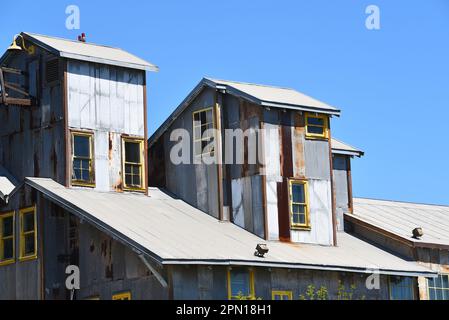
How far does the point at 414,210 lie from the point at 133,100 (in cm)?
1829

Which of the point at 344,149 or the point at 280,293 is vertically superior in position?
the point at 344,149

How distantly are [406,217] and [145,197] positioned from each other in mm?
15513

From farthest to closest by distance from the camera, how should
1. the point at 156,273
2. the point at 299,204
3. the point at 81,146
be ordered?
the point at 299,204 < the point at 81,146 < the point at 156,273

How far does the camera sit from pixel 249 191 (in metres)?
53.8

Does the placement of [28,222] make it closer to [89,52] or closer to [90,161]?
[90,161]

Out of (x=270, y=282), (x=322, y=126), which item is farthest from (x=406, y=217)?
(x=270, y=282)

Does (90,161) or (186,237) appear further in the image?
(90,161)

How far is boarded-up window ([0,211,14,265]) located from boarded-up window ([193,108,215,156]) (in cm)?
974

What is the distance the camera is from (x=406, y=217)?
62.9 m

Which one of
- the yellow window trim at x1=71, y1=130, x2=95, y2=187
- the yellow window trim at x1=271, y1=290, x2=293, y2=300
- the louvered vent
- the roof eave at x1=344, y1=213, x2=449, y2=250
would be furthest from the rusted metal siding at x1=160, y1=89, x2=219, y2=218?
the roof eave at x1=344, y1=213, x2=449, y2=250

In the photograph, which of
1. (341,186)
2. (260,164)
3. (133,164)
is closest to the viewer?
(260,164)

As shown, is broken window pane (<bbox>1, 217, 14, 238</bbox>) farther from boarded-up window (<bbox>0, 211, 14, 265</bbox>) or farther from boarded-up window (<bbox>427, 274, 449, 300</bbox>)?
boarded-up window (<bbox>427, 274, 449, 300</bbox>)

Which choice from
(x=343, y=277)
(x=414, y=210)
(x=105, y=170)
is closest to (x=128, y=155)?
(x=105, y=170)
